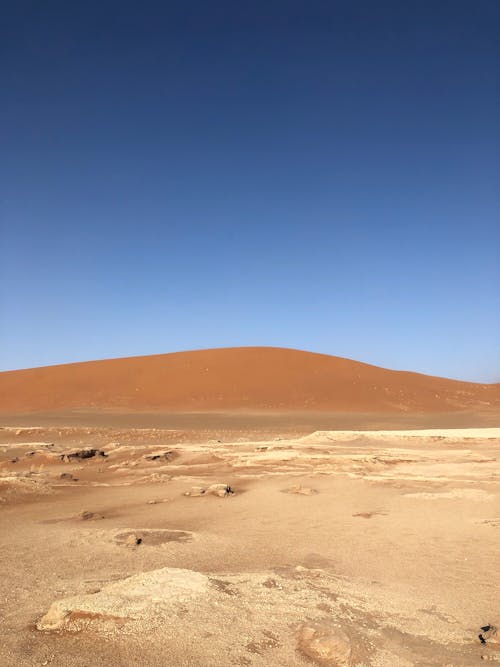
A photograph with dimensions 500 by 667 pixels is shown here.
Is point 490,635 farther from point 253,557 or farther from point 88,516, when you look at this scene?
point 88,516

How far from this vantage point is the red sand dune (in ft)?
127

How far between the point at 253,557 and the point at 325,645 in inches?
94.7

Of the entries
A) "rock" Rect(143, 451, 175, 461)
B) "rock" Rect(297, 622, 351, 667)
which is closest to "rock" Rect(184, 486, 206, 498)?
"rock" Rect(143, 451, 175, 461)

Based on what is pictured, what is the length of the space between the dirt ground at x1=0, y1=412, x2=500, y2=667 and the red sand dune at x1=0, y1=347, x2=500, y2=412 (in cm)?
2585

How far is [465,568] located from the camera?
510cm

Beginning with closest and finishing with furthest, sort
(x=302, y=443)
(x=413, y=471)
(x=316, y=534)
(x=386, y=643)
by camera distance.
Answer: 1. (x=386, y=643)
2. (x=316, y=534)
3. (x=413, y=471)
4. (x=302, y=443)

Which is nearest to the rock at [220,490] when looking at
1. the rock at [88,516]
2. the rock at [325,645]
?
the rock at [88,516]

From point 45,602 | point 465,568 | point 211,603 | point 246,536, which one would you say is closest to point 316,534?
point 246,536

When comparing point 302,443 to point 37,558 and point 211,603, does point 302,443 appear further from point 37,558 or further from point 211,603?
point 211,603

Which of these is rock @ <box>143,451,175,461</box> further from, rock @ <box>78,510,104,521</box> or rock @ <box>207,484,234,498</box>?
rock @ <box>78,510,104,521</box>

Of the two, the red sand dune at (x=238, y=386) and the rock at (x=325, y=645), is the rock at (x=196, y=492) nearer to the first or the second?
the rock at (x=325, y=645)

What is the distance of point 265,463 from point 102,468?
13.3ft

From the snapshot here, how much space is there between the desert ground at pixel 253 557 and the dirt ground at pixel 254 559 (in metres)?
0.02

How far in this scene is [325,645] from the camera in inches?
126
